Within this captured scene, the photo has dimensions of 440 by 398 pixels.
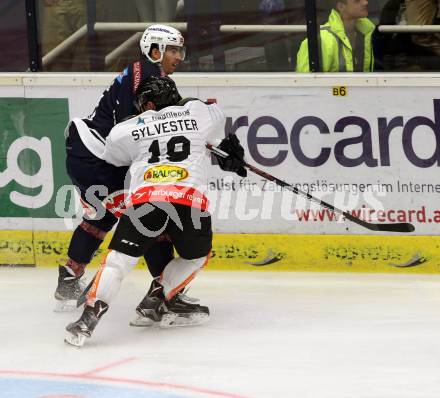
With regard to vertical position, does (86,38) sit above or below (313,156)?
above

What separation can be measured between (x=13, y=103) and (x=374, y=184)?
2174mm

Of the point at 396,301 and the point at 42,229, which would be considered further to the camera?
the point at 42,229

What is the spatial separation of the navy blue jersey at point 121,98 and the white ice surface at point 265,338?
94 centimetres

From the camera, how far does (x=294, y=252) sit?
655 centimetres

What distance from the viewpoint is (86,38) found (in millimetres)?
6707

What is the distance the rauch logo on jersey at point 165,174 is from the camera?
4988 mm

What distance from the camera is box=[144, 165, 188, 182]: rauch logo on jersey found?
16.4 ft

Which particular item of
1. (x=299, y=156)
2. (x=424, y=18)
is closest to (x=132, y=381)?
(x=299, y=156)

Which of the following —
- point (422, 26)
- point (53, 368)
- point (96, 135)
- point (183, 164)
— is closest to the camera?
point (53, 368)

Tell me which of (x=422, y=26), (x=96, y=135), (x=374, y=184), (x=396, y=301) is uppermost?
(x=422, y=26)

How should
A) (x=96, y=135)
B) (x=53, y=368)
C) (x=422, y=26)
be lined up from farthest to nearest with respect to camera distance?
(x=422, y=26)
(x=96, y=135)
(x=53, y=368)

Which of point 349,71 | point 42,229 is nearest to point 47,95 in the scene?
point 42,229

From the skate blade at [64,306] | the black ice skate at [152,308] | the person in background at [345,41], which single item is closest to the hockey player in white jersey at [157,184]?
the black ice skate at [152,308]

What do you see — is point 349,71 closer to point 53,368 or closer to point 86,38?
point 86,38
